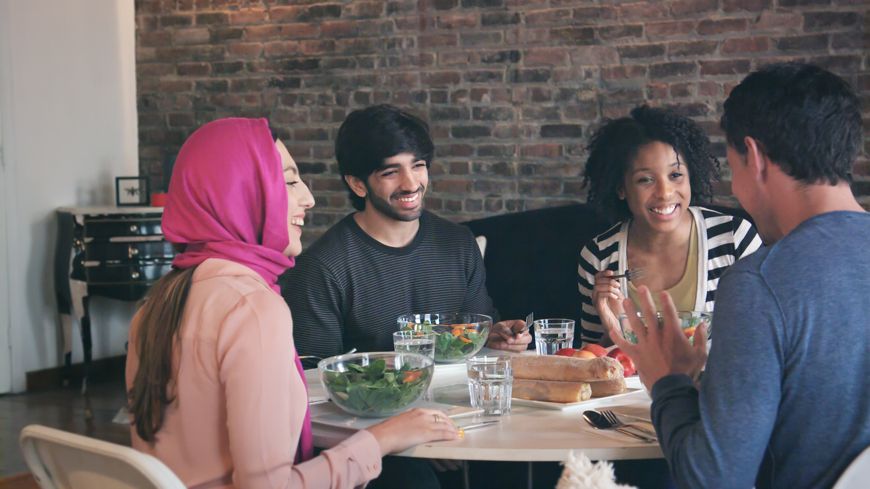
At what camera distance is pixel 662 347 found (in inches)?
65.3

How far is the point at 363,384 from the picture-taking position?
184cm

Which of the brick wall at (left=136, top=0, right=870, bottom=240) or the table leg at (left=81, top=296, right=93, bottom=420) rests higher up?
the brick wall at (left=136, top=0, right=870, bottom=240)

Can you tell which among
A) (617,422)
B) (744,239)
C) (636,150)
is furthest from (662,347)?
(636,150)

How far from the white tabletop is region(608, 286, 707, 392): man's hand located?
12cm

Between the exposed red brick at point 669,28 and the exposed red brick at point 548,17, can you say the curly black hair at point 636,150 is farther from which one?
the exposed red brick at point 548,17

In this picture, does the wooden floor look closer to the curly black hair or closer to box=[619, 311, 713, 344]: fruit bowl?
the curly black hair

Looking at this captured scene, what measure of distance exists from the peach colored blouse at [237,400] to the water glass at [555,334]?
788 millimetres

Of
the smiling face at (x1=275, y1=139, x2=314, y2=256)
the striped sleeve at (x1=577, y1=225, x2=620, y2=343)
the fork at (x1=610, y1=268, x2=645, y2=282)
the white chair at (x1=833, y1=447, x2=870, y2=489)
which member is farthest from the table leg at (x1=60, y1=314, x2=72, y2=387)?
the white chair at (x1=833, y1=447, x2=870, y2=489)

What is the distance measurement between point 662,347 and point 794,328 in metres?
0.31

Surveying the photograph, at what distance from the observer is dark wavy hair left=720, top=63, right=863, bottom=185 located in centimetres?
149

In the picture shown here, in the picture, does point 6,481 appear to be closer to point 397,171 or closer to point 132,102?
point 397,171

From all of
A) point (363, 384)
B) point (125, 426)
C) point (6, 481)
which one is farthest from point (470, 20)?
point (363, 384)

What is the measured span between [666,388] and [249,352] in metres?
0.66

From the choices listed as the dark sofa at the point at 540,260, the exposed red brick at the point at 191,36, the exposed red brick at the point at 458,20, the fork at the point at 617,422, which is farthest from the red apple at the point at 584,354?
the exposed red brick at the point at 191,36
